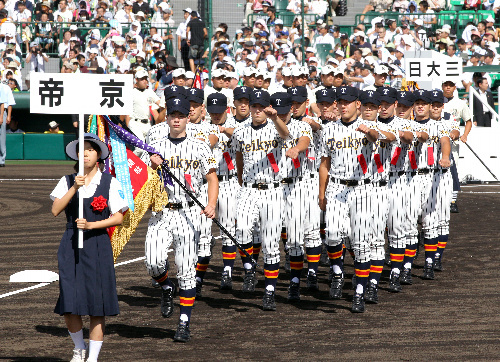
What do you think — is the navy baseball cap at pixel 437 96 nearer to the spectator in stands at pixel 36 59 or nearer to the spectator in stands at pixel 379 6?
the spectator in stands at pixel 379 6

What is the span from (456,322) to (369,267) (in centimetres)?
129

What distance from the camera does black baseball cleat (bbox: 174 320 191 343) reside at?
347 inches

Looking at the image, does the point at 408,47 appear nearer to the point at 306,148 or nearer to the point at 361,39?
the point at 361,39

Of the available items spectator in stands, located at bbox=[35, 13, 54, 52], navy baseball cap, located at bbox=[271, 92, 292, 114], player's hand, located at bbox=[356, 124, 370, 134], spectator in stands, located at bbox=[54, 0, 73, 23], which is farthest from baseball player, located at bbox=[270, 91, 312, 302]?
spectator in stands, located at bbox=[54, 0, 73, 23]

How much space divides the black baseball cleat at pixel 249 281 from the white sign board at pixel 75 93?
3.79m

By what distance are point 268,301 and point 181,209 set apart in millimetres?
1827

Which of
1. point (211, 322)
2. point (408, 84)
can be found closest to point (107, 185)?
point (211, 322)

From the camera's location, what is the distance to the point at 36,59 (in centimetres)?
2859

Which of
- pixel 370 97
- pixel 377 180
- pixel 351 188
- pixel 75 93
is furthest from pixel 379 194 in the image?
pixel 75 93

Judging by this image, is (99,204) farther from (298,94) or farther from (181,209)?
(298,94)

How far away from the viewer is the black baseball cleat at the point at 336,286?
36.1 ft

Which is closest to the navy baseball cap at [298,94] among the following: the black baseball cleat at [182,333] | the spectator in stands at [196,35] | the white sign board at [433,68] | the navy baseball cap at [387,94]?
the navy baseball cap at [387,94]

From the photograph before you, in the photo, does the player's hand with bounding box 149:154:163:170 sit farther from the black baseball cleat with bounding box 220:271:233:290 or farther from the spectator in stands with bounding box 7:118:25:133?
the spectator in stands with bounding box 7:118:25:133

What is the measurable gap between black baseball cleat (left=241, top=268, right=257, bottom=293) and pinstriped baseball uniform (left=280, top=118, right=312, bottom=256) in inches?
40.6
